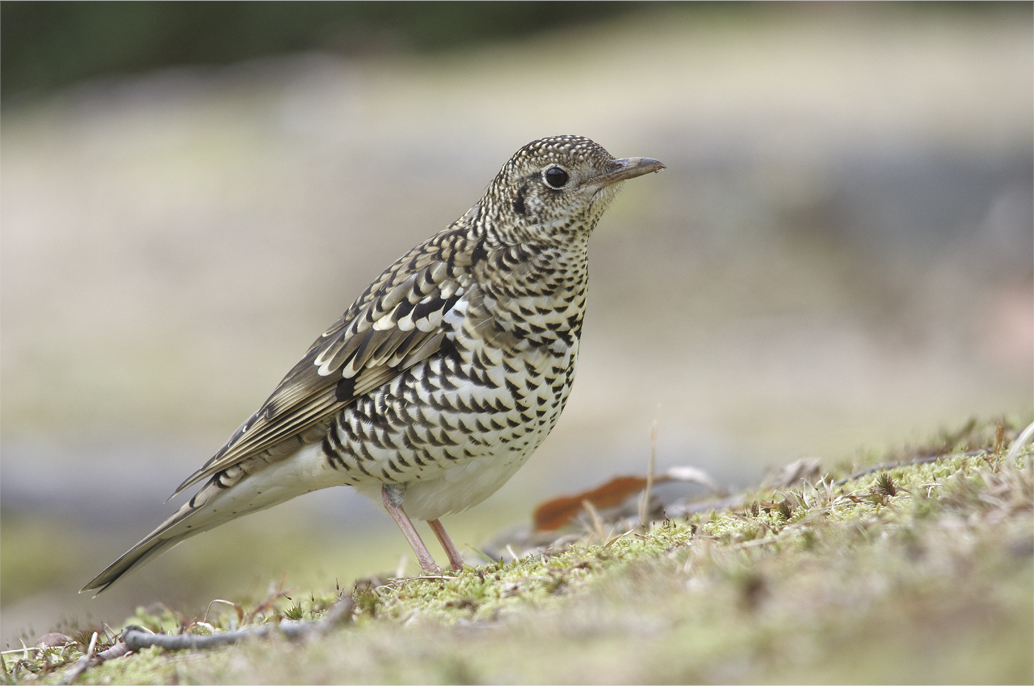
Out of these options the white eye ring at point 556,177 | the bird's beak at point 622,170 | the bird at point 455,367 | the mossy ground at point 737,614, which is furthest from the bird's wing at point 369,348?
the mossy ground at point 737,614

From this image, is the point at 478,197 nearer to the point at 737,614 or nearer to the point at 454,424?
the point at 454,424

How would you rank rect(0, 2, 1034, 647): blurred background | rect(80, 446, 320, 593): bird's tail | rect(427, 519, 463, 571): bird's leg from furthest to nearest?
rect(0, 2, 1034, 647): blurred background → rect(80, 446, 320, 593): bird's tail → rect(427, 519, 463, 571): bird's leg

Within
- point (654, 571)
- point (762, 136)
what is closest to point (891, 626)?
point (654, 571)

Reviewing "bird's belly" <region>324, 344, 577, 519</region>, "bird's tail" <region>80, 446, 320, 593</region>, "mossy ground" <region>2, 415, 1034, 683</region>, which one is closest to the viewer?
"mossy ground" <region>2, 415, 1034, 683</region>

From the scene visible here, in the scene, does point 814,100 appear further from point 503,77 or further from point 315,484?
point 315,484

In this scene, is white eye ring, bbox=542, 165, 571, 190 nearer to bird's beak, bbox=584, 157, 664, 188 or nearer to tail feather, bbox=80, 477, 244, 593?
bird's beak, bbox=584, 157, 664, 188

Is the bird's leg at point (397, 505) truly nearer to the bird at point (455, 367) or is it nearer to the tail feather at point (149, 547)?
the bird at point (455, 367)

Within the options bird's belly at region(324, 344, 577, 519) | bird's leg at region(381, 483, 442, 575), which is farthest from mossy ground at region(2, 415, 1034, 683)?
bird's leg at region(381, 483, 442, 575)
